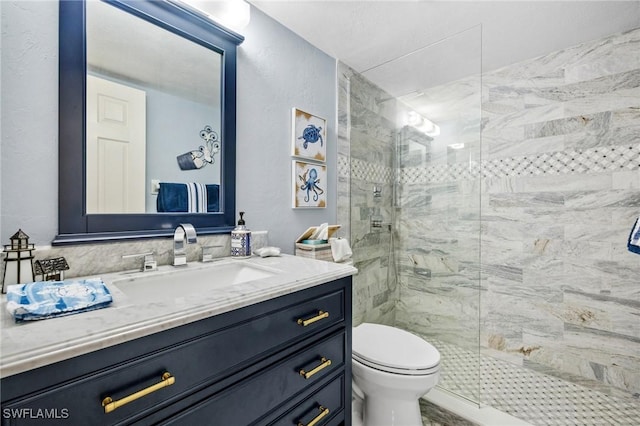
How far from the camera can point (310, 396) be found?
108cm

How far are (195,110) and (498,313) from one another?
8.49 feet

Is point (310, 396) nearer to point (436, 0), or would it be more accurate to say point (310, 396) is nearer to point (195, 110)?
point (195, 110)

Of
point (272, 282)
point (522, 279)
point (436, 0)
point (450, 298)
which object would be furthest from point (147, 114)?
point (522, 279)

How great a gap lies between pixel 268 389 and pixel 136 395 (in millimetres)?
401

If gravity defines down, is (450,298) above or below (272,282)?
below

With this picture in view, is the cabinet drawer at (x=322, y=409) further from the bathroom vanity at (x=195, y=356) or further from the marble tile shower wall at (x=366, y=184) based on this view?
the marble tile shower wall at (x=366, y=184)

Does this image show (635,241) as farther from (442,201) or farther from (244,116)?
(244,116)

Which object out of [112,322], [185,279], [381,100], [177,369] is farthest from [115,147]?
[381,100]

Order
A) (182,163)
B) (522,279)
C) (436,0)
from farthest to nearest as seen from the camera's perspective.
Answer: (522,279) → (436,0) → (182,163)

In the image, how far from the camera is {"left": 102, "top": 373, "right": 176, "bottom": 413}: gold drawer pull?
599mm

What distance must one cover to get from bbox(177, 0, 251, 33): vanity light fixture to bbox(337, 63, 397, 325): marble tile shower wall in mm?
912

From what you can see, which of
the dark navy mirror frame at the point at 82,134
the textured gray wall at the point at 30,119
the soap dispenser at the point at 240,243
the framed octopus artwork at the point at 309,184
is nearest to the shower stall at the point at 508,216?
the framed octopus artwork at the point at 309,184

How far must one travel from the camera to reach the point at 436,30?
1.86 metres

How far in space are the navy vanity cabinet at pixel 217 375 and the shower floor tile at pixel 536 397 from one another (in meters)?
0.95
